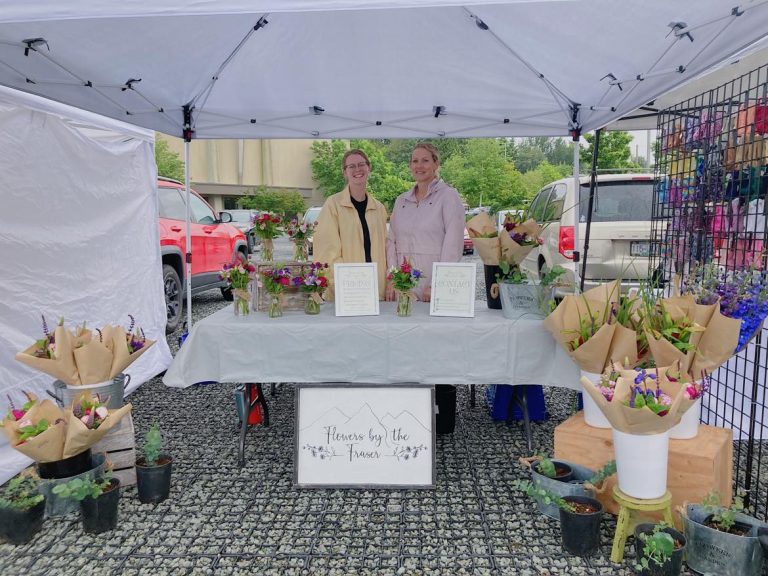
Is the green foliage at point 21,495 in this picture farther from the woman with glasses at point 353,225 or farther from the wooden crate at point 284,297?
the woman with glasses at point 353,225

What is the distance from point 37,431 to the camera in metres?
2.18

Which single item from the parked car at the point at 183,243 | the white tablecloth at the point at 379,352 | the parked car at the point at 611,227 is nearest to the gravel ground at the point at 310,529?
the white tablecloth at the point at 379,352

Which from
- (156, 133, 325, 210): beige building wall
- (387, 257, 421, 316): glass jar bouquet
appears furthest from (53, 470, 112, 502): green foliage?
(156, 133, 325, 210): beige building wall

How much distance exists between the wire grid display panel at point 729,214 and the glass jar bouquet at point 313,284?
67.6 inches

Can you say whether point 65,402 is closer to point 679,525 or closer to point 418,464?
point 418,464

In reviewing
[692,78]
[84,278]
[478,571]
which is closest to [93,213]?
[84,278]

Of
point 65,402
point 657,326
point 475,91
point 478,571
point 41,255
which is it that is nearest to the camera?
point 478,571

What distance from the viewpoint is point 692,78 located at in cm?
270

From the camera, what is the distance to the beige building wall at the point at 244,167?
28.3 meters

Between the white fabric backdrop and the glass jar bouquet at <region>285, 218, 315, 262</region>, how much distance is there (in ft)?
5.29

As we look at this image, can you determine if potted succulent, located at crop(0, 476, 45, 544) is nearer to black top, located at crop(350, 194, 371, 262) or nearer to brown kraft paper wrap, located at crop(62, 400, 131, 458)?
brown kraft paper wrap, located at crop(62, 400, 131, 458)

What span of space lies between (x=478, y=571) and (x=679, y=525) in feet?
2.65

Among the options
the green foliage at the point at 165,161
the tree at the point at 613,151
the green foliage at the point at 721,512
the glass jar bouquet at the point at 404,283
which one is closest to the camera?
the green foliage at the point at 721,512

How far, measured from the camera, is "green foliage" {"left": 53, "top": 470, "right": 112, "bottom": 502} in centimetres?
212
